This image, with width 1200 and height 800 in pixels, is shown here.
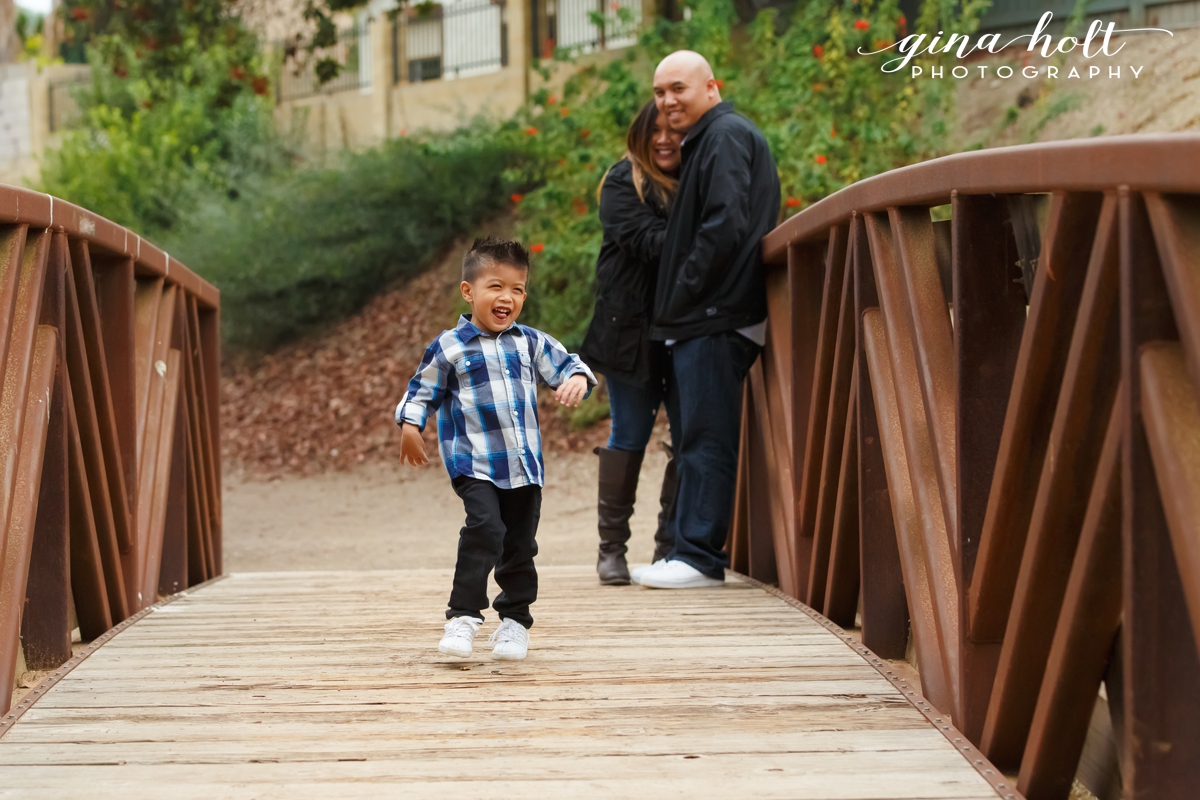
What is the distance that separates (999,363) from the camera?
247 centimetres

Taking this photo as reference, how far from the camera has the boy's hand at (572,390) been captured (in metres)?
3.31

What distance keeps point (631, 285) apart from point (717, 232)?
52cm

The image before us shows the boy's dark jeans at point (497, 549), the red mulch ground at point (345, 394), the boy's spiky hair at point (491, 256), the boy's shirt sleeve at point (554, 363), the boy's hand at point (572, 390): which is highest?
the boy's spiky hair at point (491, 256)

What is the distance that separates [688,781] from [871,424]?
4.53 feet

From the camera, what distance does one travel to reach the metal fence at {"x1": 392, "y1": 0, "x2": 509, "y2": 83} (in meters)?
19.4

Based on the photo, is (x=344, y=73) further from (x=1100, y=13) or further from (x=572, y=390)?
(x=572, y=390)

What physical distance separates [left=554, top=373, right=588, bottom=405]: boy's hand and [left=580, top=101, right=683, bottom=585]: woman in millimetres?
1048

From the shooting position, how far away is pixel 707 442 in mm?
4254

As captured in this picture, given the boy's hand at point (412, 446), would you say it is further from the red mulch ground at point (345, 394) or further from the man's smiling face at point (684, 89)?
the red mulch ground at point (345, 394)

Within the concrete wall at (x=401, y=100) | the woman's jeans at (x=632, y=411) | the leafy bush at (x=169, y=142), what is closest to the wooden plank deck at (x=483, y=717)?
the woman's jeans at (x=632, y=411)

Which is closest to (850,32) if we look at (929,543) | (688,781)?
(929,543)

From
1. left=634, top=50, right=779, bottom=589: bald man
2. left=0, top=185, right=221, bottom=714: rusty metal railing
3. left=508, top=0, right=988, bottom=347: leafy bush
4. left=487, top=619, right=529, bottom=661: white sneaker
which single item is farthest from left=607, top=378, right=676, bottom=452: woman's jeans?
left=508, top=0, right=988, bottom=347: leafy bush

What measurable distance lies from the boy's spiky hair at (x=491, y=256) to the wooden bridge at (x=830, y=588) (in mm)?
884

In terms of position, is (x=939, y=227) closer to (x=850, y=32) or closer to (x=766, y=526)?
(x=766, y=526)
